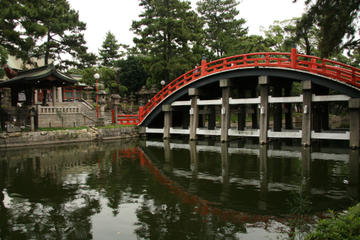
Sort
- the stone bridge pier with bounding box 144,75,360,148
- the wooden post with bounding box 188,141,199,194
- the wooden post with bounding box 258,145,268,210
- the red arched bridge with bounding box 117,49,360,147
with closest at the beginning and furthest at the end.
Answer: the wooden post with bounding box 258,145,268,210 < the wooden post with bounding box 188,141,199,194 < the red arched bridge with bounding box 117,49,360,147 < the stone bridge pier with bounding box 144,75,360,148

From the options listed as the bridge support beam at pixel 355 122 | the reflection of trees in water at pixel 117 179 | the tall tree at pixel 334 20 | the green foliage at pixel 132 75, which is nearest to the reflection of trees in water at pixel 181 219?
the reflection of trees in water at pixel 117 179

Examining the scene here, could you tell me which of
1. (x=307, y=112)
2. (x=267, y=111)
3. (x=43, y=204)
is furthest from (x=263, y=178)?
(x=267, y=111)

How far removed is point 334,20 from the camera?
29.5ft

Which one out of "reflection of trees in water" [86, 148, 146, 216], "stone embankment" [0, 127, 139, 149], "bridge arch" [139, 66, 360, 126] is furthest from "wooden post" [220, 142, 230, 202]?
"stone embankment" [0, 127, 139, 149]

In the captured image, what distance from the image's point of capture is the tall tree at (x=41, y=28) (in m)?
21.1

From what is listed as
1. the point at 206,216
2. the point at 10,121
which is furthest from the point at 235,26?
the point at 206,216

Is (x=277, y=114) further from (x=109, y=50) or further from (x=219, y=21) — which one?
(x=109, y=50)

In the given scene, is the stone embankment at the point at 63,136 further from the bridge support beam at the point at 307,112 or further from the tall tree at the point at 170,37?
the bridge support beam at the point at 307,112

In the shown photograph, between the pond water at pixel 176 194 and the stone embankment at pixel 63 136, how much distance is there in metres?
4.60

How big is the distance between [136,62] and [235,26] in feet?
50.4

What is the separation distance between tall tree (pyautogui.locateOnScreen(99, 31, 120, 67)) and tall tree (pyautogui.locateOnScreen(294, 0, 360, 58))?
46.0 metres

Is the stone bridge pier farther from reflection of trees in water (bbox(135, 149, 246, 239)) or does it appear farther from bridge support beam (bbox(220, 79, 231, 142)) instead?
reflection of trees in water (bbox(135, 149, 246, 239))

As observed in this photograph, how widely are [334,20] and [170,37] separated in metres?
24.6

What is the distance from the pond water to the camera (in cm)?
654
